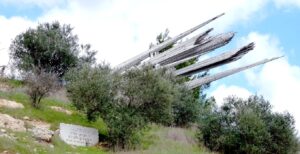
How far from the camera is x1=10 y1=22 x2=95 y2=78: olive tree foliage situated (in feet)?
117

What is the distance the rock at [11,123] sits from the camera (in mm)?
19794

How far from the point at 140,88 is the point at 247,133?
18.1 ft

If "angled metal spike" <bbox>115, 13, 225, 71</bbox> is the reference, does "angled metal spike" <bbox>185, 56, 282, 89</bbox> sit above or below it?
below

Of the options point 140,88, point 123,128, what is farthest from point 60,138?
point 140,88

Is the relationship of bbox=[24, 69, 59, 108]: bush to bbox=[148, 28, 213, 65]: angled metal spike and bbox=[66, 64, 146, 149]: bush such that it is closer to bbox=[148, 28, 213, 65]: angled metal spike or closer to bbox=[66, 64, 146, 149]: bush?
bbox=[66, 64, 146, 149]: bush

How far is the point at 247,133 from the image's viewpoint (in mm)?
25422

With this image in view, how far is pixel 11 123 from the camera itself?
2009 cm

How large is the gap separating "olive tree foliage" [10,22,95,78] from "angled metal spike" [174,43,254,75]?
6855 millimetres

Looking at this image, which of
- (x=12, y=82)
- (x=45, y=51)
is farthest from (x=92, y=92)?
(x=45, y=51)

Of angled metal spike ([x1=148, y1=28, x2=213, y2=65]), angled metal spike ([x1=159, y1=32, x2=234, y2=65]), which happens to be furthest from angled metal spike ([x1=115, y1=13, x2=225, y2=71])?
angled metal spike ([x1=159, y1=32, x2=234, y2=65])

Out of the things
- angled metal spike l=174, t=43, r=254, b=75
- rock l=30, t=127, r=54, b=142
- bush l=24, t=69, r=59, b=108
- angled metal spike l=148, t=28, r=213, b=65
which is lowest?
rock l=30, t=127, r=54, b=142

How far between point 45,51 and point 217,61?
1055 centimetres

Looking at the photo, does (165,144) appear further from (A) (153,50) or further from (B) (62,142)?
(A) (153,50)

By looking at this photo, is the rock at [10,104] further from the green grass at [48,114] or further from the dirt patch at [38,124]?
the dirt patch at [38,124]
